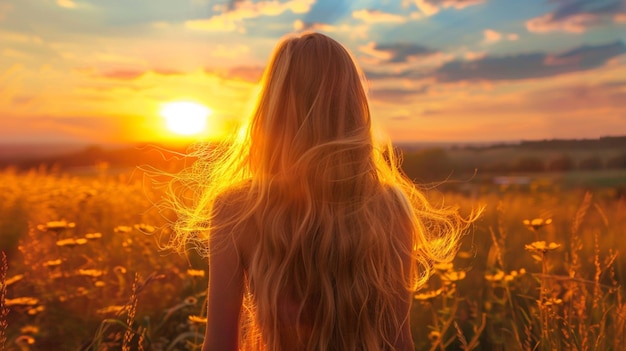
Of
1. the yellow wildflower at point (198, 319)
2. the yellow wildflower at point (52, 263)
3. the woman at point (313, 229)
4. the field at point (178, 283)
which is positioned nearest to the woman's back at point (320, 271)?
the woman at point (313, 229)

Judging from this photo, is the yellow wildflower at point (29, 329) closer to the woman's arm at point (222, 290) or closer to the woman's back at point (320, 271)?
the woman's arm at point (222, 290)

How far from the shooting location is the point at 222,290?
74.1 inches

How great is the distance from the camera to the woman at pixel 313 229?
184 centimetres

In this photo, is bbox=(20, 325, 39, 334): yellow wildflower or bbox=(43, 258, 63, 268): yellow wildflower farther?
bbox=(43, 258, 63, 268): yellow wildflower

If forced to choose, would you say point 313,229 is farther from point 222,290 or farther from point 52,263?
point 52,263

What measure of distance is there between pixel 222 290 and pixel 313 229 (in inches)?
13.8

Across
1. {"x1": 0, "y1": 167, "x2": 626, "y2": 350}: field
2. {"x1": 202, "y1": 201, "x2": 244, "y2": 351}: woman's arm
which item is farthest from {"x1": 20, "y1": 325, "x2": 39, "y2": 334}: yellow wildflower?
{"x1": 202, "y1": 201, "x2": 244, "y2": 351}: woman's arm

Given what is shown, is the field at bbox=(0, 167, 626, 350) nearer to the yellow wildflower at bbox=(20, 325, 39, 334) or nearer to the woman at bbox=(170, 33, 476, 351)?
the yellow wildflower at bbox=(20, 325, 39, 334)

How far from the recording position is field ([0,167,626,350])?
2801 mm

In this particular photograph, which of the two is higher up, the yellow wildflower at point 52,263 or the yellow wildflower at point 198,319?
the yellow wildflower at point 52,263

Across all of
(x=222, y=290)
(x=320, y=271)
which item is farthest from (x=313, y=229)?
(x=222, y=290)

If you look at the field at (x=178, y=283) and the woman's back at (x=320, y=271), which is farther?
the field at (x=178, y=283)

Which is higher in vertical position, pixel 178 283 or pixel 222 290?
pixel 222 290

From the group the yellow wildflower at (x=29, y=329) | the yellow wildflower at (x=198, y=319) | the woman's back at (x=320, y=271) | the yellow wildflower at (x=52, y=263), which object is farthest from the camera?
the yellow wildflower at (x=52, y=263)
